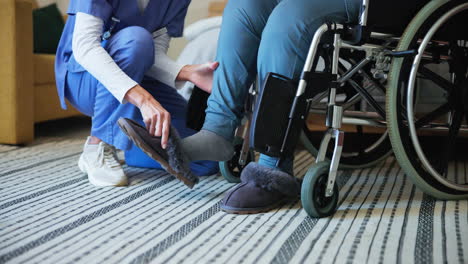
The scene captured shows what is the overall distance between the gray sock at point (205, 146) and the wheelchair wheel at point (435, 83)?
37cm

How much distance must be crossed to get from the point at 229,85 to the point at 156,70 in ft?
1.18

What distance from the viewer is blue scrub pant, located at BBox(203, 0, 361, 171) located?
1.05m

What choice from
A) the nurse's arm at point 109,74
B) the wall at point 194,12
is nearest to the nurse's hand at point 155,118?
the nurse's arm at point 109,74

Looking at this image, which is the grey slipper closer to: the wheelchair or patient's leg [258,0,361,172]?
the wheelchair

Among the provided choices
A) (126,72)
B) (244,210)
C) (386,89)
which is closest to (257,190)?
(244,210)

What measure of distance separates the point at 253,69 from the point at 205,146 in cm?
23

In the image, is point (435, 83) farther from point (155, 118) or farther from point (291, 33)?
point (155, 118)

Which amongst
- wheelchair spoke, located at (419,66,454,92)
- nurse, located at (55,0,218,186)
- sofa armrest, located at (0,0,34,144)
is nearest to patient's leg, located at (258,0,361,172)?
nurse, located at (55,0,218,186)

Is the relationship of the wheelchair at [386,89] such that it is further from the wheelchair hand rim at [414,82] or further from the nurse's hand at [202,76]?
the nurse's hand at [202,76]

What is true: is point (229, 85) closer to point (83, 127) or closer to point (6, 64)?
point (6, 64)

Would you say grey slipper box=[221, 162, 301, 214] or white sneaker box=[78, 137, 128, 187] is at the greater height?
grey slipper box=[221, 162, 301, 214]

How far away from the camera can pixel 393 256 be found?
2.84 ft

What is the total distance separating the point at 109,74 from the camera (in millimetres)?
1156

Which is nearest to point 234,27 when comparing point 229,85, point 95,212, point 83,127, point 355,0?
point 229,85
